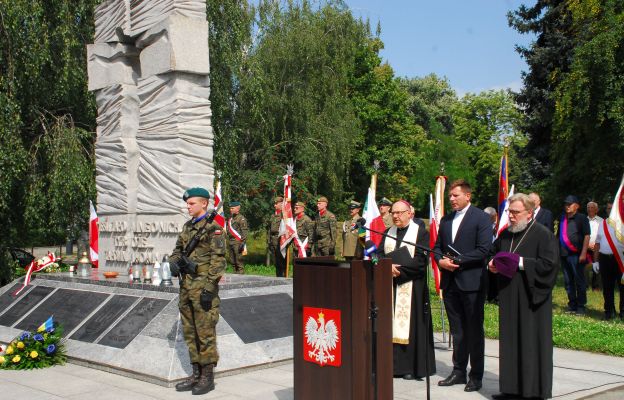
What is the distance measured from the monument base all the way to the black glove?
0.92 metres

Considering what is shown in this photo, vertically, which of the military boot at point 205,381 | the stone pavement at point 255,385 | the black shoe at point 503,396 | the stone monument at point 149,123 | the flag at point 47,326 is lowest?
the stone pavement at point 255,385

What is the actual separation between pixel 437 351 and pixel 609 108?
1104cm

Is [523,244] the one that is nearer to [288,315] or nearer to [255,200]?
[288,315]

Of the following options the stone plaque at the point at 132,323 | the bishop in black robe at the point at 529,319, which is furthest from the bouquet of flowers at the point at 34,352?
the bishop in black robe at the point at 529,319

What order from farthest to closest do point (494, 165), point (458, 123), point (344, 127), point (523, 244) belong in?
point (458, 123) < point (494, 165) < point (344, 127) < point (523, 244)

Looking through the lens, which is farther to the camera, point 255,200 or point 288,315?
point 255,200

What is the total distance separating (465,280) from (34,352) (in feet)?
15.6

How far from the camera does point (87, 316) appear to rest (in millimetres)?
8523

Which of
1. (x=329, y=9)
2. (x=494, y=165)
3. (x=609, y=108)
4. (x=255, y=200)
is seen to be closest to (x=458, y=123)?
(x=494, y=165)

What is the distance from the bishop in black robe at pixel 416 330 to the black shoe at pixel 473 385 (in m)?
0.54

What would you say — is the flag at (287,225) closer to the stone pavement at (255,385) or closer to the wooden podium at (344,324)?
the stone pavement at (255,385)

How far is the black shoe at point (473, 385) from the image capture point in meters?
6.56

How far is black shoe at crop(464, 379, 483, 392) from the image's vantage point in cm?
656

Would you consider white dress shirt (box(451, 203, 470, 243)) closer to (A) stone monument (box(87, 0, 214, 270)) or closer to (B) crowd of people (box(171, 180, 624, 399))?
Answer: (B) crowd of people (box(171, 180, 624, 399))
